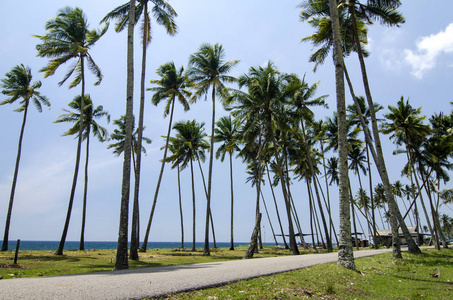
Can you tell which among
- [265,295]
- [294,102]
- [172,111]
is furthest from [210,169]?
[265,295]

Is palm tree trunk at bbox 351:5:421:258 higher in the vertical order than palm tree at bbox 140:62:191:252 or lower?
lower

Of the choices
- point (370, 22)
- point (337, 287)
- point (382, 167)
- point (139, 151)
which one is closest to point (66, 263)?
point (139, 151)

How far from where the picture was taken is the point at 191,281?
632 cm

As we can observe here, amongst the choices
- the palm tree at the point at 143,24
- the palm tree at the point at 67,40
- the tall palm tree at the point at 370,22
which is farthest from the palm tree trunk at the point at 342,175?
the palm tree at the point at 67,40

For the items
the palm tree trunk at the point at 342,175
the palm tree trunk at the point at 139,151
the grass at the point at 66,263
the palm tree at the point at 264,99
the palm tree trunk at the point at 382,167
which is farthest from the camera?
the palm tree at the point at 264,99

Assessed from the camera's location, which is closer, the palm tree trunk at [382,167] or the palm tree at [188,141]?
the palm tree trunk at [382,167]

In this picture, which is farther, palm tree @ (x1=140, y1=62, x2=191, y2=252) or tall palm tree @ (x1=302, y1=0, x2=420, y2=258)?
palm tree @ (x1=140, y1=62, x2=191, y2=252)

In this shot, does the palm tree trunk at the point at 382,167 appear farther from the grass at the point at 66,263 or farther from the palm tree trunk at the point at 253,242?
the grass at the point at 66,263

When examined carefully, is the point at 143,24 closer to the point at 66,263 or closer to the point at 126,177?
the point at 126,177

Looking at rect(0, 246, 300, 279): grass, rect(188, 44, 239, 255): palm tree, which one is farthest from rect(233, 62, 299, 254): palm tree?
rect(0, 246, 300, 279): grass

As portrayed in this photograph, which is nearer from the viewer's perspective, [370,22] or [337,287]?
[337,287]

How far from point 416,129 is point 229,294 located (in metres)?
26.4

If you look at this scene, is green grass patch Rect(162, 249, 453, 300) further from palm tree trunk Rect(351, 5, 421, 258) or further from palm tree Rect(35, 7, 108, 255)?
palm tree Rect(35, 7, 108, 255)

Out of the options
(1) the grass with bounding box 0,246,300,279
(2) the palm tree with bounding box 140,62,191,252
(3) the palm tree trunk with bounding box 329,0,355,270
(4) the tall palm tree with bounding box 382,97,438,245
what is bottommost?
(1) the grass with bounding box 0,246,300,279
